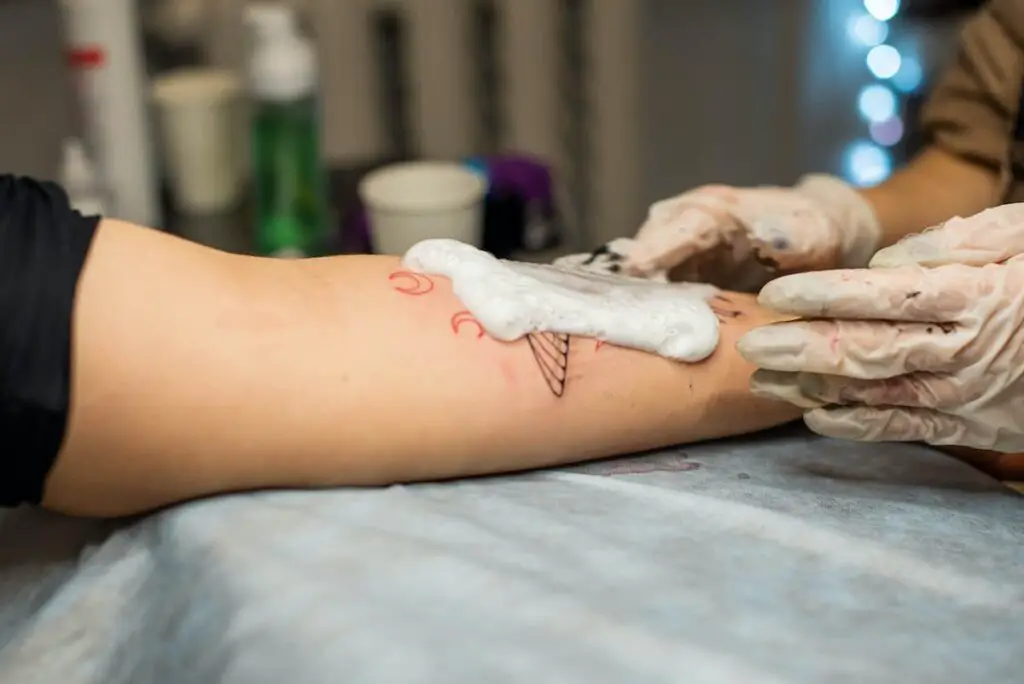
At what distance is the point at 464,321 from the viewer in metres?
0.67

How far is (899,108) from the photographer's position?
147cm

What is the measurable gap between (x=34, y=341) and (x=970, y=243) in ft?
1.82

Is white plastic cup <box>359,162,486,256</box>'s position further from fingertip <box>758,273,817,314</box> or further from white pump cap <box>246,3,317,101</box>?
fingertip <box>758,273,817,314</box>

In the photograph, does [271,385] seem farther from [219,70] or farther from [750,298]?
[219,70]

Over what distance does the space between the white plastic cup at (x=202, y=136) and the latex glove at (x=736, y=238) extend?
600mm

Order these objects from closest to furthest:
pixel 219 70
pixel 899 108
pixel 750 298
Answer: pixel 750 298 < pixel 219 70 < pixel 899 108

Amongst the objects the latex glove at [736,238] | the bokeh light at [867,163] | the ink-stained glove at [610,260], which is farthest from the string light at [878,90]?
the ink-stained glove at [610,260]

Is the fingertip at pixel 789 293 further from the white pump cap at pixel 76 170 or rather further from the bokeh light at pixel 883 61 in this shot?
the bokeh light at pixel 883 61

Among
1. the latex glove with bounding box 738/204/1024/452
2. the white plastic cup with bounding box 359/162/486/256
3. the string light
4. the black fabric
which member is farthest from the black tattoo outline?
the string light

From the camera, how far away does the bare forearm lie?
982 mm

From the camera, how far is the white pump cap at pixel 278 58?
1.15 meters

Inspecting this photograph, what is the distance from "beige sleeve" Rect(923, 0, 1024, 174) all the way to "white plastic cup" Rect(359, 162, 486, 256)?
1.59 feet

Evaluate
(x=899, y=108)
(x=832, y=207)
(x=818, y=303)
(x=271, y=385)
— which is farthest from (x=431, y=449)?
(x=899, y=108)

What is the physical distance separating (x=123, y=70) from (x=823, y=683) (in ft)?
3.27
